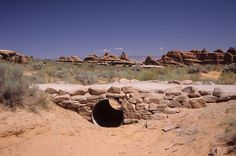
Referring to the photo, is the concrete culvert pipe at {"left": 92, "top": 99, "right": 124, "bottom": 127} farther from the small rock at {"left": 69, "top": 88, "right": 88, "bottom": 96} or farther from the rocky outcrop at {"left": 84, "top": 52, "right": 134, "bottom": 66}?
the rocky outcrop at {"left": 84, "top": 52, "right": 134, "bottom": 66}

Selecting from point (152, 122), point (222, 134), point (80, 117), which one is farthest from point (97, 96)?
point (222, 134)

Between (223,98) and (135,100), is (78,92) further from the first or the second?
(223,98)

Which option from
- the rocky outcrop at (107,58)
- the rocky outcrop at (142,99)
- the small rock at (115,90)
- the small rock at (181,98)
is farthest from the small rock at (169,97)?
the rocky outcrop at (107,58)

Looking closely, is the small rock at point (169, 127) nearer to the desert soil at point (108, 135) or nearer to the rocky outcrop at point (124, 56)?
the desert soil at point (108, 135)

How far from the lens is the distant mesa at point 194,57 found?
53.5m

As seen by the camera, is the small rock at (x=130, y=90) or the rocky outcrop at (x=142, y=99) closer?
the rocky outcrop at (x=142, y=99)

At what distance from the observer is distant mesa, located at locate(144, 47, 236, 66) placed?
5353cm

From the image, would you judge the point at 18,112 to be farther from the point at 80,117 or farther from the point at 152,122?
the point at 152,122

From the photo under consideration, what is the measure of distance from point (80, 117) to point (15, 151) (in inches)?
124

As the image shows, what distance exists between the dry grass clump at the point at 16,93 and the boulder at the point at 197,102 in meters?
4.27

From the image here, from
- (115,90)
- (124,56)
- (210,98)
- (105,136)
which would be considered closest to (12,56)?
(115,90)

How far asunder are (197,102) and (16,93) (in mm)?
5105

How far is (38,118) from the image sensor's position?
6.75 meters

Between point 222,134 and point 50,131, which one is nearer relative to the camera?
point 222,134
